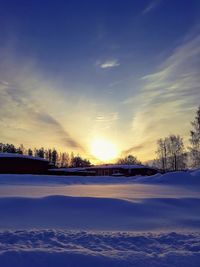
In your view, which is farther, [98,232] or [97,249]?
[98,232]

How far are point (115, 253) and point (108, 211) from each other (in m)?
3.63

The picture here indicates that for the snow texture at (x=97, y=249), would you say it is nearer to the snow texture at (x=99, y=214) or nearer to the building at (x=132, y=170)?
the snow texture at (x=99, y=214)

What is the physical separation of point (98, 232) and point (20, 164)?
130 feet

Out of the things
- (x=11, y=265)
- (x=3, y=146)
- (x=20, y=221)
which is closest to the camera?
(x=11, y=265)

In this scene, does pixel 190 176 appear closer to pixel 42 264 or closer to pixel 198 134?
pixel 42 264

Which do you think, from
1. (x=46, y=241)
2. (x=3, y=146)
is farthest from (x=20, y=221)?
(x=3, y=146)

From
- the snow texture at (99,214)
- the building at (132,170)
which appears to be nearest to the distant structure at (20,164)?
the building at (132,170)

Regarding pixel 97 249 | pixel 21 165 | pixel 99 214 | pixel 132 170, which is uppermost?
pixel 21 165

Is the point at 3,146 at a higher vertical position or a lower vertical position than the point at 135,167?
higher

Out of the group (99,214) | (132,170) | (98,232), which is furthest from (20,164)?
(98,232)

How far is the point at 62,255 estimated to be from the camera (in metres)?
4.38

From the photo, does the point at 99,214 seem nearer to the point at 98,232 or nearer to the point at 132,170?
the point at 98,232

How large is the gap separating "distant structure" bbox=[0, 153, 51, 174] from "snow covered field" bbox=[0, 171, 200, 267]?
1388 inches

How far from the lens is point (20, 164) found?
44531mm
